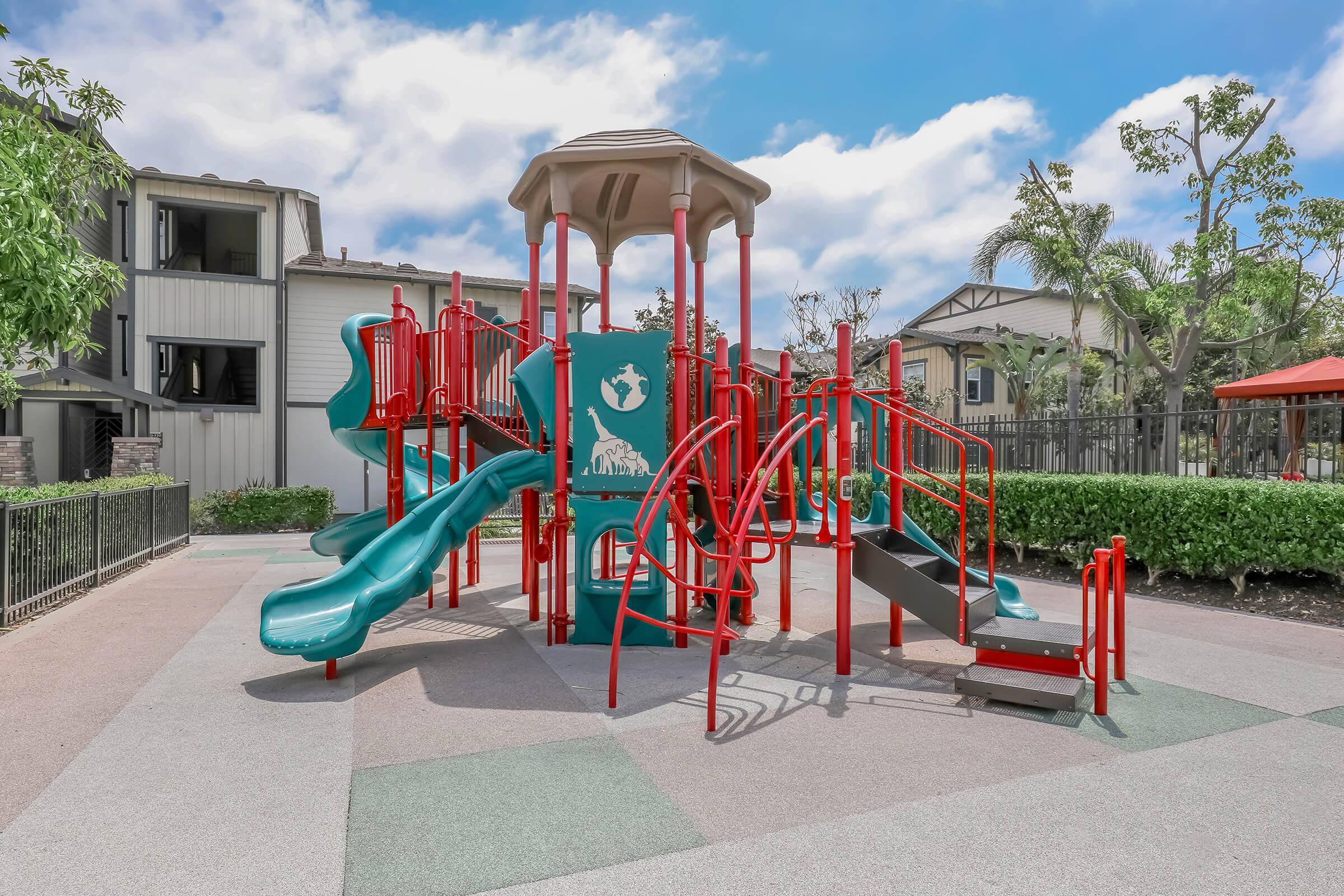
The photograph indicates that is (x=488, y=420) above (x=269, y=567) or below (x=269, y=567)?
above

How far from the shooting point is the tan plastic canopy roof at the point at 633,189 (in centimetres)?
664

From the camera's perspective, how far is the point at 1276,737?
14.5ft

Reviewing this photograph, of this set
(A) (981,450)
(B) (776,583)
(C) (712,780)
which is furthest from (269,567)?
(A) (981,450)

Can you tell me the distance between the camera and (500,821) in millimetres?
3385

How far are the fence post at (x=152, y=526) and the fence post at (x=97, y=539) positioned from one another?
7.97ft

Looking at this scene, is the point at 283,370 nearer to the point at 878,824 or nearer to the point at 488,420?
the point at 488,420

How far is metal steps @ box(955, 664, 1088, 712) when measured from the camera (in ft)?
15.7

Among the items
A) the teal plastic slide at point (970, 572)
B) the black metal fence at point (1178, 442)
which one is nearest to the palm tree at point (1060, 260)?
the black metal fence at point (1178, 442)

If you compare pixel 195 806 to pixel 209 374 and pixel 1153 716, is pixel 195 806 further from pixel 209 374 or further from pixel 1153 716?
pixel 209 374

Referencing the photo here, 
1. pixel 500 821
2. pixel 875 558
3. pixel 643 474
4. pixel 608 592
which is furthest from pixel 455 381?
pixel 500 821

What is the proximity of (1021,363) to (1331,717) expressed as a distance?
21.3 meters

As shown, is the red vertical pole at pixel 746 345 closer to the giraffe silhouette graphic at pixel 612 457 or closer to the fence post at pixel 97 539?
the giraffe silhouette graphic at pixel 612 457

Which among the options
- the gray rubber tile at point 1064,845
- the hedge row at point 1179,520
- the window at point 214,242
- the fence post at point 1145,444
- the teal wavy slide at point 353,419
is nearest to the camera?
Result: the gray rubber tile at point 1064,845

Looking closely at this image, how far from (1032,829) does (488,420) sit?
6.47 metres
